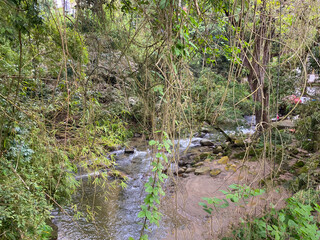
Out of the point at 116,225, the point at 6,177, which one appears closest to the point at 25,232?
the point at 6,177

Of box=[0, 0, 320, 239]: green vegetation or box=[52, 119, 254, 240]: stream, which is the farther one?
box=[52, 119, 254, 240]: stream

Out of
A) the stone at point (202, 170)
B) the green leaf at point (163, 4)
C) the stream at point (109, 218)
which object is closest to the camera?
the green leaf at point (163, 4)

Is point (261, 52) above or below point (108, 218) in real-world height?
above

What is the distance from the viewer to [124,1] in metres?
1.71

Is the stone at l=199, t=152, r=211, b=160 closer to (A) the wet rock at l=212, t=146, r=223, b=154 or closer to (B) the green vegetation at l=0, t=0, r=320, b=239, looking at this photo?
(A) the wet rock at l=212, t=146, r=223, b=154

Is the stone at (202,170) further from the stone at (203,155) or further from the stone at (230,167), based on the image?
the stone at (203,155)

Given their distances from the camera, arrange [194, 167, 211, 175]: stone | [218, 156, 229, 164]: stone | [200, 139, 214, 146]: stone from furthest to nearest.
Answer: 1. [200, 139, 214, 146]: stone
2. [218, 156, 229, 164]: stone
3. [194, 167, 211, 175]: stone

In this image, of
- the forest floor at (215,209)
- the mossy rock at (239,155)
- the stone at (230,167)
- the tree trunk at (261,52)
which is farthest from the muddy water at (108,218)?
the mossy rock at (239,155)

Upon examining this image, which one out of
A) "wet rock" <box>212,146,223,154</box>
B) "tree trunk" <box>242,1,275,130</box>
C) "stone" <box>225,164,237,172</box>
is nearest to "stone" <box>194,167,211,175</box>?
"stone" <box>225,164,237,172</box>

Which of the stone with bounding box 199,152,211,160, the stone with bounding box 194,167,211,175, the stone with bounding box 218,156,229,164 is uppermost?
the stone with bounding box 218,156,229,164

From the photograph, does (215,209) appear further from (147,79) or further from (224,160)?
(224,160)

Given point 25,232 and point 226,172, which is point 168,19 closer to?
point 25,232

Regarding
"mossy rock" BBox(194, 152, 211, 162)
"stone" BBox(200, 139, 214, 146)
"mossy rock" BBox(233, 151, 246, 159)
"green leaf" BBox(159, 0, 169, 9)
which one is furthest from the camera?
"stone" BBox(200, 139, 214, 146)

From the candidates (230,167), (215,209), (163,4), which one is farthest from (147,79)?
(230,167)
